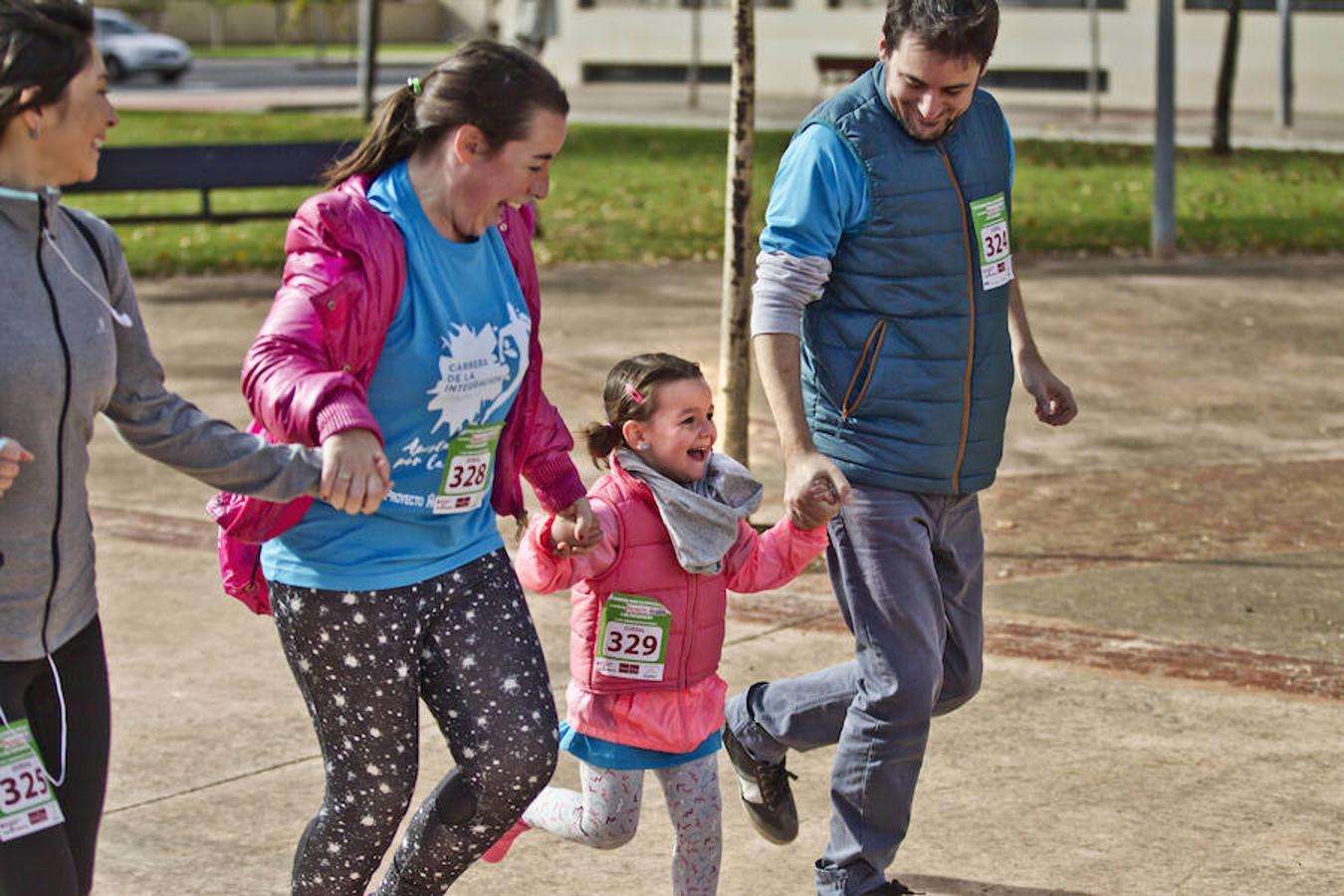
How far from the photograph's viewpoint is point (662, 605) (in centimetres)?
417

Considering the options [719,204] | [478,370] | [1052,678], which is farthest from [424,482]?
[719,204]

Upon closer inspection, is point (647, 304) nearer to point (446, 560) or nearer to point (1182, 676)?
point (1182, 676)

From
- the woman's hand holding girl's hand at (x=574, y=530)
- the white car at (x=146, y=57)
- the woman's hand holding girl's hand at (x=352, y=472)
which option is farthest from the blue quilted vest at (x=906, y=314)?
the white car at (x=146, y=57)

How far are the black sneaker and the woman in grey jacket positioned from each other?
5.95 feet

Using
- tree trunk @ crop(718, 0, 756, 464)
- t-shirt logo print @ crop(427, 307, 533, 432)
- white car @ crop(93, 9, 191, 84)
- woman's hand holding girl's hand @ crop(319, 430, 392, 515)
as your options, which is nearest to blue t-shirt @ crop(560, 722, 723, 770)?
t-shirt logo print @ crop(427, 307, 533, 432)

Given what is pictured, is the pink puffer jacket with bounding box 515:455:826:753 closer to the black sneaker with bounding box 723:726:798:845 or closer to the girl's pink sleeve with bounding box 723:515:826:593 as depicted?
the girl's pink sleeve with bounding box 723:515:826:593

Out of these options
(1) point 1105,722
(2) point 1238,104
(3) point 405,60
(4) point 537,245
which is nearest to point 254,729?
(1) point 1105,722

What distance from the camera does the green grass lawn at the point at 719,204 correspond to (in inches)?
590

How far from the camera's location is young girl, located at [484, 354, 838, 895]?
4.14 metres

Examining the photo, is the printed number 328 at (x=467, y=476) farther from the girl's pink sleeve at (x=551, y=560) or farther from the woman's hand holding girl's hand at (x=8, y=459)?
the woman's hand holding girl's hand at (x=8, y=459)

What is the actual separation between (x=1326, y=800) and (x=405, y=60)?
4229 cm

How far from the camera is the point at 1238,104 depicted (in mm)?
30500

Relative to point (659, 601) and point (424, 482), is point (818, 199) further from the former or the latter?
point (424, 482)

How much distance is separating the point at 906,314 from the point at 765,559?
0.57 meters
